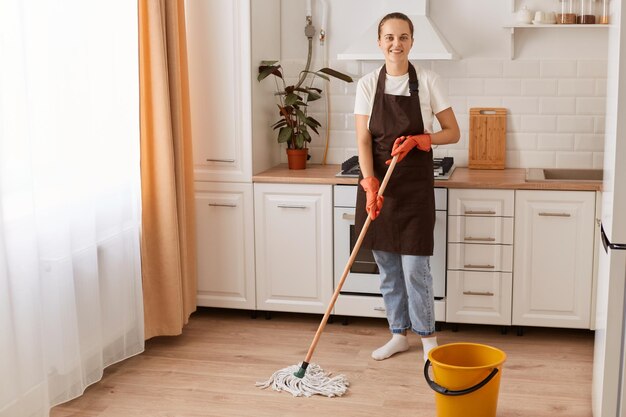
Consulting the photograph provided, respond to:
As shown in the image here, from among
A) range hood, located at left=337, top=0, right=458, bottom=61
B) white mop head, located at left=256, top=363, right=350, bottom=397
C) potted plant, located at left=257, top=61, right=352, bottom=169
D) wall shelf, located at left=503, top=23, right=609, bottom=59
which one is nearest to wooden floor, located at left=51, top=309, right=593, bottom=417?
white mop head, located at left=256, top=363, right=350, bottom=397

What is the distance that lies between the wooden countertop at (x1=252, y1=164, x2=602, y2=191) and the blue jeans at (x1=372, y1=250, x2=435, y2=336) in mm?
480

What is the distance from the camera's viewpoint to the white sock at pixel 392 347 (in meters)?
3.97

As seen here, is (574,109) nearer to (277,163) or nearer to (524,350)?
(524,350)

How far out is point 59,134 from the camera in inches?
129

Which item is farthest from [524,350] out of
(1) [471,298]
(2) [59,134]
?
(2) [59,134]

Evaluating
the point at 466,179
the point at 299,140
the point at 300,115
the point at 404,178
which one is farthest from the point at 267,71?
the point at 466,179

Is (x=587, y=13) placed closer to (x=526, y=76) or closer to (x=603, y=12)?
(x=603, y=12)

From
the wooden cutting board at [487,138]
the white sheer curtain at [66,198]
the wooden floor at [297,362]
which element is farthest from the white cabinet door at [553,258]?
the white sheer curtain at [66,198]

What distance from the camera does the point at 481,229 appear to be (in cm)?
418

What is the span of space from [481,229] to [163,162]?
5.19ft

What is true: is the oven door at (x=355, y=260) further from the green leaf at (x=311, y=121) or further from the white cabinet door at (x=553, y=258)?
the white cabinet door at (x=553, y=258)

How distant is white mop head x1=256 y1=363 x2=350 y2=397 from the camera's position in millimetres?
3570

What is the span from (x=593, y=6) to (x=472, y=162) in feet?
3.34

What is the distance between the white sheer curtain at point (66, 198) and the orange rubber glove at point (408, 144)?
119 cm
